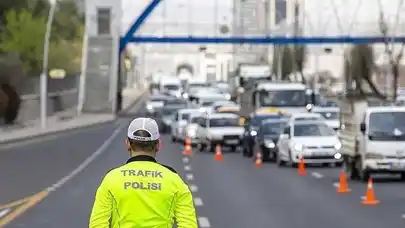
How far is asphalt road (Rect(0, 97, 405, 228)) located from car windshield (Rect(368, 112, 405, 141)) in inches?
44.4

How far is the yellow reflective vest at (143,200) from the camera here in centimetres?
670

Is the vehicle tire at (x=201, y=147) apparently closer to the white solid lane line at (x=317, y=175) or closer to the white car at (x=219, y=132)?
the white car at (x=219, y=132)

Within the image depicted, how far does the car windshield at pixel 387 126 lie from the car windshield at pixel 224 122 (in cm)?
2041

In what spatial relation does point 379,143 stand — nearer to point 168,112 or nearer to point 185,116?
point 185,116

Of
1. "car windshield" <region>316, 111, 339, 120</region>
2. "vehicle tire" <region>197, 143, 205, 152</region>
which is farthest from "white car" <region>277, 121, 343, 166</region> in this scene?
"car windshield" <region>316, 111, 339, 120</region>

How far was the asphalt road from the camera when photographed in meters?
20.1

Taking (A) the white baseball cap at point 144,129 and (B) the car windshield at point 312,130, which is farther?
(B) the car windshield at point 312,130

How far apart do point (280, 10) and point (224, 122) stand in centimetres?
7829

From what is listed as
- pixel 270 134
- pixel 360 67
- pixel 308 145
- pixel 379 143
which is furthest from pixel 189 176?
pixel 360 67

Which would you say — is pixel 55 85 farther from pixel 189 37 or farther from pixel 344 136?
pixel 344 136

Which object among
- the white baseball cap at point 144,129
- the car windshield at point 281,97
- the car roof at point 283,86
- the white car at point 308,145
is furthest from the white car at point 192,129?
the white baseball cap at point 144,129

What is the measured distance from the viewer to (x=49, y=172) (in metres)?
35.1

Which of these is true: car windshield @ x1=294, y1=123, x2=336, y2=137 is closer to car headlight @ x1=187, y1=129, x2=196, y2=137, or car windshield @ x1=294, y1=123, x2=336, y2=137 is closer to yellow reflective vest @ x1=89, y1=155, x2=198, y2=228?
car headlight @ x1=187, y1=129, x2=196, y2=137

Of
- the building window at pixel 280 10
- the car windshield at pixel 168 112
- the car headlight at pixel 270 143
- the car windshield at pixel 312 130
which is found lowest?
the car windshield at pixel 168 112
